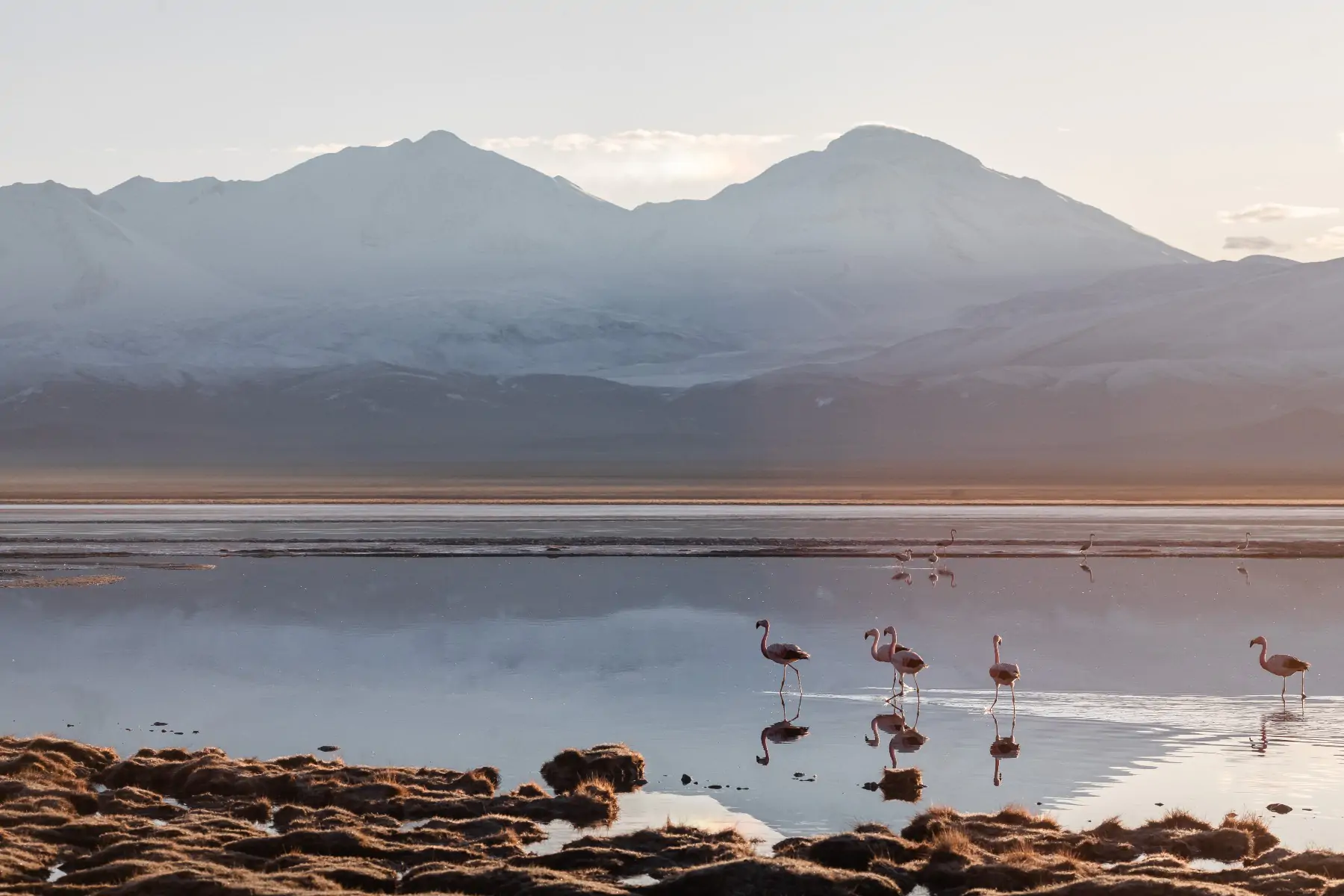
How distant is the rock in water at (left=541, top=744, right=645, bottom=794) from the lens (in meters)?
18.1

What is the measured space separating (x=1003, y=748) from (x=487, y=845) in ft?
25.7

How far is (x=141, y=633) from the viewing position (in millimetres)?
32062

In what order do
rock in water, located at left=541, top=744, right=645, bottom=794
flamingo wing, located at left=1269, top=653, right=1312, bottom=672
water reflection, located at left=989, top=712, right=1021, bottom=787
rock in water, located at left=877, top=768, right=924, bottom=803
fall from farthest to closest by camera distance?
1. flamingo wing, located at left=1269, top=653, right=1312, bottom=672
2. water reflection, located at left=989, top=712, right=1021, bottom=787
3. rock in water, located at left=541, top=744, right=645, bottom=794
4. rock in water, located at left=877, top=768, right=924, bottom=803

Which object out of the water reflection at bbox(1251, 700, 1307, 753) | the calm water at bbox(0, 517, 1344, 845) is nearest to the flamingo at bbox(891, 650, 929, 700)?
the calm water at bbox(0, 517, 1344, 845)

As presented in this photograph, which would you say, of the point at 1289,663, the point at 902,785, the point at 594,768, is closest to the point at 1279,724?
the point at 1289,663

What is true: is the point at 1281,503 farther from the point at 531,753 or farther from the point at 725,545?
the point at 531,753

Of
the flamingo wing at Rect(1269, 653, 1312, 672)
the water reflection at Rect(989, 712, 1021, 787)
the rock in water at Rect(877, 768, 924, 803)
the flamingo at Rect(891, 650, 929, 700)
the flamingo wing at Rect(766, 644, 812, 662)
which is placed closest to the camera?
the rock in water at Rect(877, 768, 924, 803)

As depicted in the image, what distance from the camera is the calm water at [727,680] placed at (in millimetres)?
18453

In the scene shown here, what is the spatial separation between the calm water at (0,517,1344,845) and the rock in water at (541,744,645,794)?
0.34m

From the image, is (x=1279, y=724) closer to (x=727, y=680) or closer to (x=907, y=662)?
(x=907, y=662)

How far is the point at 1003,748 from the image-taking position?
2028cm

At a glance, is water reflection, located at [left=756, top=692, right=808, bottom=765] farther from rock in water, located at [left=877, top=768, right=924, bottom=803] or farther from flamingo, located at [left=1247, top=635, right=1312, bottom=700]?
flamingo, located at [left=1247, top=635, right=1312, bottom=700]

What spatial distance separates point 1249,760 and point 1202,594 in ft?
68.0

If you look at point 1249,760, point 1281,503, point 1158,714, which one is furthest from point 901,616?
point 1281,503
